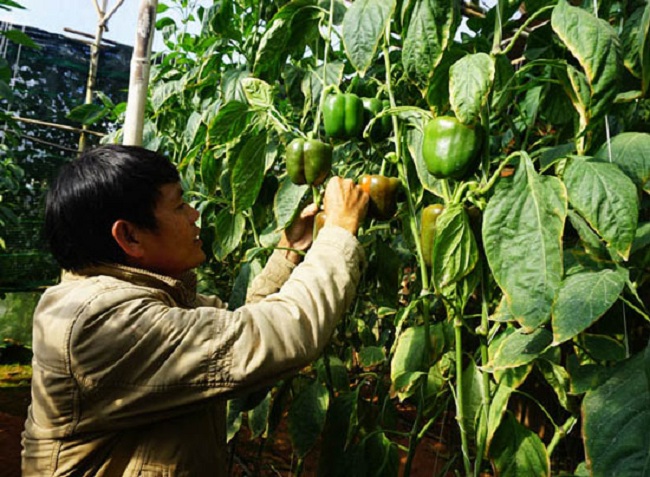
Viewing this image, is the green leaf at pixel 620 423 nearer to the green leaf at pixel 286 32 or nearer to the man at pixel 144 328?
the man at pixel 144 328

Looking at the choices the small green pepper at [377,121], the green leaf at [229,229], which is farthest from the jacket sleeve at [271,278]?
the small green pepper at [377,121]

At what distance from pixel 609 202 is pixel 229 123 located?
0.82 meters

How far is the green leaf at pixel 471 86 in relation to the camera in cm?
84

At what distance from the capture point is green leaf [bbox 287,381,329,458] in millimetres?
1400

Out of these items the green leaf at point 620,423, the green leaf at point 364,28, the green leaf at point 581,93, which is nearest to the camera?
the green leaf at point 620,423

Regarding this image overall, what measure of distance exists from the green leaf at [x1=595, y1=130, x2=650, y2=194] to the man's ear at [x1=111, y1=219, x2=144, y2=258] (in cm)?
82

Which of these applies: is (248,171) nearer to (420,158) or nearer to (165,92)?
(420,158)

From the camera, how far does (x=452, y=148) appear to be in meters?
0.90

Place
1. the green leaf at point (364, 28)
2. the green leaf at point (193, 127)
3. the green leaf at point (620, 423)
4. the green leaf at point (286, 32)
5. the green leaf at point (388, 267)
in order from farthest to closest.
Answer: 1. the green leaf at point (193, 127)
2. the green leaf at point (388, 267)
3. the green leaf at point (286, 32)
4. the green leaf at point (364, 28)
5. the green leaf at point (620, 423)

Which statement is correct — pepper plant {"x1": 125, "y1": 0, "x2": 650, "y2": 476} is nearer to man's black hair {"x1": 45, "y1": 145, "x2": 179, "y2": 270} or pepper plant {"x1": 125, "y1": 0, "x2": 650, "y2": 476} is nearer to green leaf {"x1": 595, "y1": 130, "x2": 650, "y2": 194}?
green leaf {"x1": 595, "y1": 130, "x2": 650, "y2": 194}

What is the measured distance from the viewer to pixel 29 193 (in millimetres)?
5312

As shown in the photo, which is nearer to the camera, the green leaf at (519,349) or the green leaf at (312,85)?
the green leaf at (519,349)

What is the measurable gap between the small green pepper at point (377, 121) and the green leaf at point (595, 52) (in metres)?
0.41

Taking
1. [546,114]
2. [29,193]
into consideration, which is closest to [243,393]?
[546,114]
